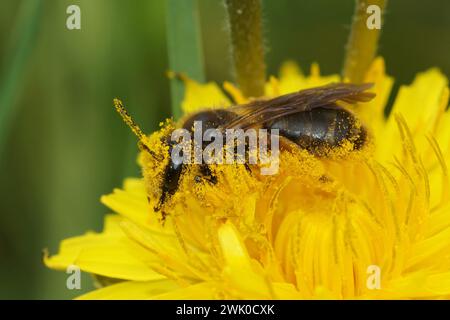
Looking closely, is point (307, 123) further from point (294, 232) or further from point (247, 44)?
point (247, 44)

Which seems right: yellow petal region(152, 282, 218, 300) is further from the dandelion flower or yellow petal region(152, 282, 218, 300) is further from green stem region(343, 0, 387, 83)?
green stem region(343, 0, 387, 83)

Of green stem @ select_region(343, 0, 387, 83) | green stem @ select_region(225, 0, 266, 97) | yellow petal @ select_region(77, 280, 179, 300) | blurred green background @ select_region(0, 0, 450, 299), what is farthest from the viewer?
blurred green background @ select_region(0, 0, 450, 299)

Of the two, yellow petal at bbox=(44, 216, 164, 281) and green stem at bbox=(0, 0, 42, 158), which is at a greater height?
green stem at bbox=(0, 0, 42, 158)

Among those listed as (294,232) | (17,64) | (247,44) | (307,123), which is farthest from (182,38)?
(294,232)

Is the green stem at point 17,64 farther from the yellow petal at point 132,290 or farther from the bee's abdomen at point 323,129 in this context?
the bee's abdomen at point 323,129

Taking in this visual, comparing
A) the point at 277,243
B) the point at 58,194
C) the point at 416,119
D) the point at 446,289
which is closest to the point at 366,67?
the point at 416,119

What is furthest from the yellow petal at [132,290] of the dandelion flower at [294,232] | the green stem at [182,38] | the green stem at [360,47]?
the green stem at [360,47]

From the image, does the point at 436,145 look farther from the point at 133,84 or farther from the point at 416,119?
the point at 133,84

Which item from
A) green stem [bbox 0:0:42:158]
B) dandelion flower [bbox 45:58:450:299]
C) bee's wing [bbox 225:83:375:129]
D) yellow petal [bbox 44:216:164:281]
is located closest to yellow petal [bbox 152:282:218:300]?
dandelion flower [bbox 45:58:450:299]
